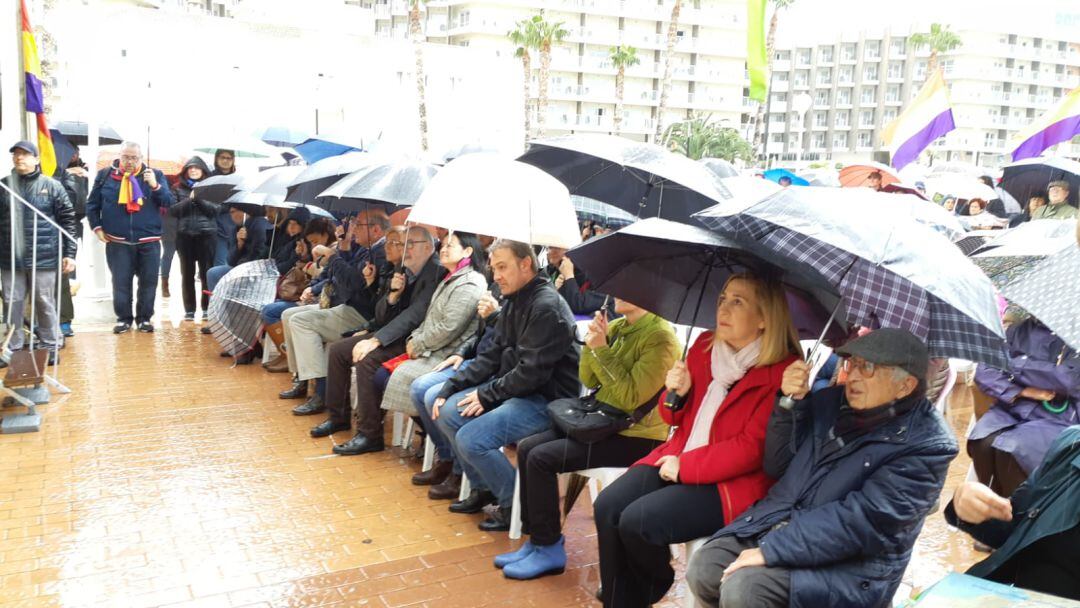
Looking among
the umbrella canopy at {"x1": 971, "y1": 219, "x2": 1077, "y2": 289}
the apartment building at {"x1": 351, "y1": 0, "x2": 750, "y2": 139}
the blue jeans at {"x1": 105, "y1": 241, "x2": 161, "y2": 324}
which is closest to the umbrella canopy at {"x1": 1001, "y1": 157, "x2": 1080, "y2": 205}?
the umbrella canopy at {"x1": 971, "y1": 219, "x2": 1077, "y2": 289}

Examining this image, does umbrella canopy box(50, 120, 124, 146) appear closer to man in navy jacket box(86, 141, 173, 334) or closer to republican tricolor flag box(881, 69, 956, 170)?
man in navy jacket box(86, 141, 173, 334)

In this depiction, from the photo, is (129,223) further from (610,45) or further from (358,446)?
(610,45)

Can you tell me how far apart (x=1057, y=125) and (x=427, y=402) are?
7.39 m

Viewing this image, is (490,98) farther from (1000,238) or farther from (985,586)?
(985,586)

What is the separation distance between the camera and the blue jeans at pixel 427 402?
17.1 feet

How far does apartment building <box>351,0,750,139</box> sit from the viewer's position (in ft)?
235

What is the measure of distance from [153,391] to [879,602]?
6.12 meters

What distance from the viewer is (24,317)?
7691 mm

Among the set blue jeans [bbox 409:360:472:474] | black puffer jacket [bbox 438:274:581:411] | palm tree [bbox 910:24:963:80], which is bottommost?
blue jeans [bbox 409:360:472:474]

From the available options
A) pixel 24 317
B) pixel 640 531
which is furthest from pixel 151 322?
pixel 640 531

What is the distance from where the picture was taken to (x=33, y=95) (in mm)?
8242

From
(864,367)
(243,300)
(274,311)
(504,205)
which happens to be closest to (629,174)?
(504,205)

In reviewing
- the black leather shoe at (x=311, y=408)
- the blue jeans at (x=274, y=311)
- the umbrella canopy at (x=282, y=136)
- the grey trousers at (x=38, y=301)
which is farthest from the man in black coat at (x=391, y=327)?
the umbrella canopy at (x=282, y=136)

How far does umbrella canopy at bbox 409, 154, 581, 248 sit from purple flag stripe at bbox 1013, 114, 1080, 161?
21.8 feet
